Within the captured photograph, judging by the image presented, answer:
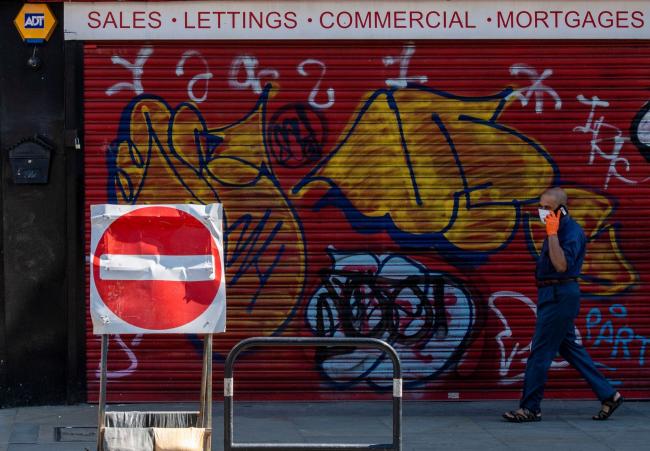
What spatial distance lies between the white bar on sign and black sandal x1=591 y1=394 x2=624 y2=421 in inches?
175

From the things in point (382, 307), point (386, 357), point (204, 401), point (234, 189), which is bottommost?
A: point (386, 357)

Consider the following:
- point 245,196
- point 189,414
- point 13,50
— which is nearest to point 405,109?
point 245,196

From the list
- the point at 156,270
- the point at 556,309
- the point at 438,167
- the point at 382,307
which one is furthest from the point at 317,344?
the point at 438,167

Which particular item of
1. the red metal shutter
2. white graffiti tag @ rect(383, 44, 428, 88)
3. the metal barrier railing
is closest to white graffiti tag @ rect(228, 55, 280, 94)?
the red metal shutter

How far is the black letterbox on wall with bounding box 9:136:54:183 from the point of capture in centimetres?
1027

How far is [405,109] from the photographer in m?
10.5

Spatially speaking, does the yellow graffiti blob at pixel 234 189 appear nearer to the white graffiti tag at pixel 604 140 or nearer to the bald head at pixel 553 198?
the bald head at pixel 553 198

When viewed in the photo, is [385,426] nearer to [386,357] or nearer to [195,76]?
[386,357]

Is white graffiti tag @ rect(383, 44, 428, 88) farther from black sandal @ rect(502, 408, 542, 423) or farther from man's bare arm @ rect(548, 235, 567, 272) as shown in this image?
black sandal @ rect(502, 408, 542, 423)

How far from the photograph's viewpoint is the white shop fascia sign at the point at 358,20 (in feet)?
34.0

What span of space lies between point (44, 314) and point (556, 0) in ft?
17.3

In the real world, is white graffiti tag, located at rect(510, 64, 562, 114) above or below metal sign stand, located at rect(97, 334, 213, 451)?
above

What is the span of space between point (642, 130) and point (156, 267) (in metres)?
5.55

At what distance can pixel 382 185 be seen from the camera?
10508mm
